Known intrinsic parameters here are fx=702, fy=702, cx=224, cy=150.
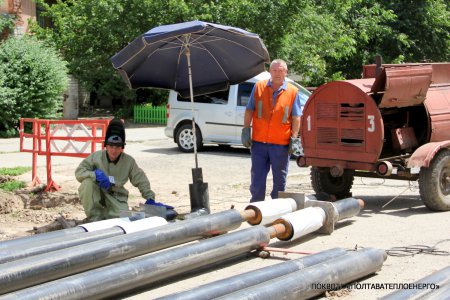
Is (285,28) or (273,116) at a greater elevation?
(285,28)

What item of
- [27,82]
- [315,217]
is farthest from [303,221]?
[27,82]

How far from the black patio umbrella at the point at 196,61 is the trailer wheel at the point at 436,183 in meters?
2.66

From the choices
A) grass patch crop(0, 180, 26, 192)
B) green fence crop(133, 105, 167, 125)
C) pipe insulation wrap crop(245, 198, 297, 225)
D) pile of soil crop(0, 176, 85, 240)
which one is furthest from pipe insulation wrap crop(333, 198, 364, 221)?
green fence crop(133, 105, 167, 125)

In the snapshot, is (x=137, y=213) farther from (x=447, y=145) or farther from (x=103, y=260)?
(x=447, y=145)

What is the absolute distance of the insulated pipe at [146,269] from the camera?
5010mm

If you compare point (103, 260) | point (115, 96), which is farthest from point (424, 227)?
point (115, 96)

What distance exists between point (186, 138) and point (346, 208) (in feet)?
31.3

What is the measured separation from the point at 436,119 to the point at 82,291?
21.0 feet

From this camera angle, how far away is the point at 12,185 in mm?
11727

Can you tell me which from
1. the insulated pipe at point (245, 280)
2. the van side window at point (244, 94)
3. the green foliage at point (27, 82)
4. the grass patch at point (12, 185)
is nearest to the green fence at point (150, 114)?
the green foliage at point (27, 82)

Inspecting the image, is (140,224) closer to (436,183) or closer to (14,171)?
(436,183)

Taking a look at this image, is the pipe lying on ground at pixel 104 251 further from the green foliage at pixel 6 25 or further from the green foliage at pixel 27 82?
the green foliage at pixel 6 25

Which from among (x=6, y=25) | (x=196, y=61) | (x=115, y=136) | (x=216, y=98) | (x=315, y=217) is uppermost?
(x=6, y=25)

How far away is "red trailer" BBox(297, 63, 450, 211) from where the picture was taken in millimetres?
9367
